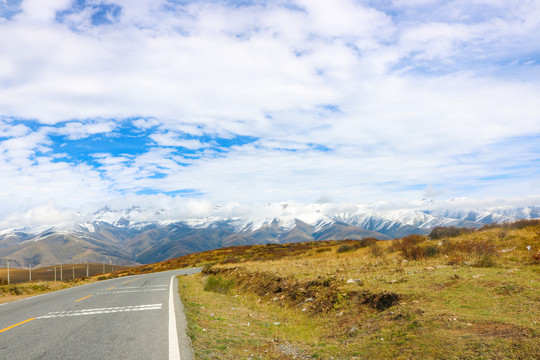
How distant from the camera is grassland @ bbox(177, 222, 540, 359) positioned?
22.6 feet

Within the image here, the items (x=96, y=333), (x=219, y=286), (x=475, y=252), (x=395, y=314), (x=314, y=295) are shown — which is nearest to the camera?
(x=96, y=333)

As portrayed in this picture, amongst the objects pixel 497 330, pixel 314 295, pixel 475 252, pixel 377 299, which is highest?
pixel 497 330

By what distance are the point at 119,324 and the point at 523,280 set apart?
13147mm

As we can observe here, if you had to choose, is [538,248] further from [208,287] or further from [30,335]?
[30,335]

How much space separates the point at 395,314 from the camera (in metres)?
9.31

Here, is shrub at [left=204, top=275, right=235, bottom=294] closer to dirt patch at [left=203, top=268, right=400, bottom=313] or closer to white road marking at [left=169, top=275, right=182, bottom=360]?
dirt patch at [left=203, top=268, right=400, bottom=313]

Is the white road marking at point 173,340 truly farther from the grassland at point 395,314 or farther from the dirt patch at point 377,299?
the dirt patch at point 377,299

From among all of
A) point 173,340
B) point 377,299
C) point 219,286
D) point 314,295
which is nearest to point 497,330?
point 377,299

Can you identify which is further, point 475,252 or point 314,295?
point 475,252

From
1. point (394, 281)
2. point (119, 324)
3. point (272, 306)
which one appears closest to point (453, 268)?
point (394, 281)

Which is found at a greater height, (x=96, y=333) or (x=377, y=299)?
(x=96, y=333)

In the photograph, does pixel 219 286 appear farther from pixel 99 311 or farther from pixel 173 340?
pixel 173 340

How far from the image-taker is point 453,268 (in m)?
14.1

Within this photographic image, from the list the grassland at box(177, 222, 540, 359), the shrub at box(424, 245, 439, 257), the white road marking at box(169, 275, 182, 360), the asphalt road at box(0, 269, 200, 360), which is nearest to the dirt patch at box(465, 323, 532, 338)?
the grassland at box(177, 222, 540, 359)
